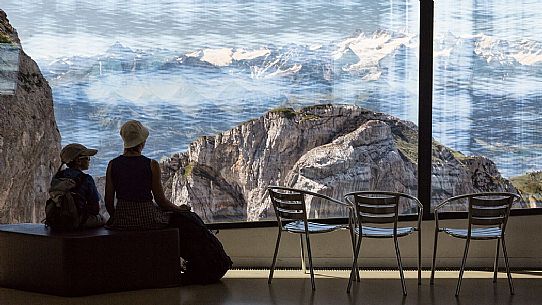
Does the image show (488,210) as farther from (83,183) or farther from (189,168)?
(83,183)

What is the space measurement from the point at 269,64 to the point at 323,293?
2.28 metres

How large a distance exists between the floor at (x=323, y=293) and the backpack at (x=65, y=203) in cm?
56

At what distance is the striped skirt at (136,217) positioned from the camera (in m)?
7.43

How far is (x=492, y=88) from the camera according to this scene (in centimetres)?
872

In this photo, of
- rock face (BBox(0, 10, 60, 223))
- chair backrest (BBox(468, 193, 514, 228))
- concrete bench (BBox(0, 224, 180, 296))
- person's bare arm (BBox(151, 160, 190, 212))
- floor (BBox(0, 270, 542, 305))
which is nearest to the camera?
floor (BBox(0, 270, 542, 305))

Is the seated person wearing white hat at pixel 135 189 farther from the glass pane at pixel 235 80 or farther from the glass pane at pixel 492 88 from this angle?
the glass pane at pixel 492 88

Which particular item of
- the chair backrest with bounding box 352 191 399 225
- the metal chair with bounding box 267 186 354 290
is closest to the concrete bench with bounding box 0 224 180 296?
the metal chair with bounding box 267 186 354 290

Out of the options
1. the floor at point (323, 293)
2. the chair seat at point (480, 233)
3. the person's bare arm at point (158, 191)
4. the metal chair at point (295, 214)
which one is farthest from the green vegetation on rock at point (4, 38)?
the chair seat at point (480, 233)

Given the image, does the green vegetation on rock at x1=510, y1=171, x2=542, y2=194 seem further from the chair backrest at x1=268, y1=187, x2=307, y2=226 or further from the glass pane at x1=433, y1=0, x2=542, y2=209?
the chair backrest at x1=268, y1=187, x2=307, y2=226

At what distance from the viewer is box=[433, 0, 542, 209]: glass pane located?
867 centimetres

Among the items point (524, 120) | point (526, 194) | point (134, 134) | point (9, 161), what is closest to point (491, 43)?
point (524, 120)

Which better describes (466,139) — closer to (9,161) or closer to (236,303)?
(236,303)

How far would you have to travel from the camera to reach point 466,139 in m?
8.72

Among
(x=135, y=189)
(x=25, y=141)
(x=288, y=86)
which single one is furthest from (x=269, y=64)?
(x=25, y=141)
